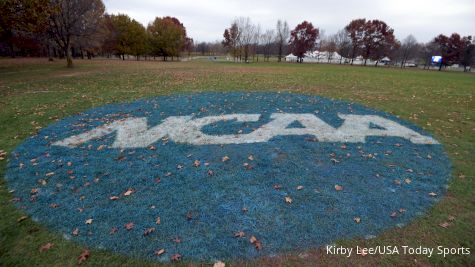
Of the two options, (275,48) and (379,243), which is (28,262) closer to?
(379,243)

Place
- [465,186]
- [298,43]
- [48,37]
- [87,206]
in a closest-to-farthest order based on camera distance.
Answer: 1. [87,206]
2. [465,186]
3. [48,37]
4. [298,43]

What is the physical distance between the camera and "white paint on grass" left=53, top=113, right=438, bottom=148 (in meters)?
6.58

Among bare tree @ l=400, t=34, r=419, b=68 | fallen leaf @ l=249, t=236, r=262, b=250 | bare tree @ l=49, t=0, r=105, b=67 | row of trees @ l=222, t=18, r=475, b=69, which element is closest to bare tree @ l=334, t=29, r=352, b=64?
row of trees @ l=222, t=18, r=475, b=69

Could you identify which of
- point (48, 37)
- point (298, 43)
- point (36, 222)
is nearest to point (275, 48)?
point (298, 43)

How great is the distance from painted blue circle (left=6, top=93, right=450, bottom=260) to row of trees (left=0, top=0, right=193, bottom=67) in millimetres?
16437

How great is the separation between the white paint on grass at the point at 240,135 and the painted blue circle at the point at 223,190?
300 millimetres

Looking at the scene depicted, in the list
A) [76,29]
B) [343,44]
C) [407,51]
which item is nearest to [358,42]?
[343,44]

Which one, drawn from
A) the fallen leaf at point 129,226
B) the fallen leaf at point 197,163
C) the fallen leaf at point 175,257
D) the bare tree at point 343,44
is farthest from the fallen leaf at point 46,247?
the bare tree at point 343,44

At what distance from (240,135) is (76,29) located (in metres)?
27.2

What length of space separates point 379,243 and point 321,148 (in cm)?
303

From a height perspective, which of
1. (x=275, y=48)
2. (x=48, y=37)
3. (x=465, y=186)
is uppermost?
(x=275, y=48)

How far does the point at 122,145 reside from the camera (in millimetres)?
6289

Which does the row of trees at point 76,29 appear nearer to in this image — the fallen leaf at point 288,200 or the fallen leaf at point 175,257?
the fallen leaf at point 175,257

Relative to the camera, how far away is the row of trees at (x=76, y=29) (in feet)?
57.2
